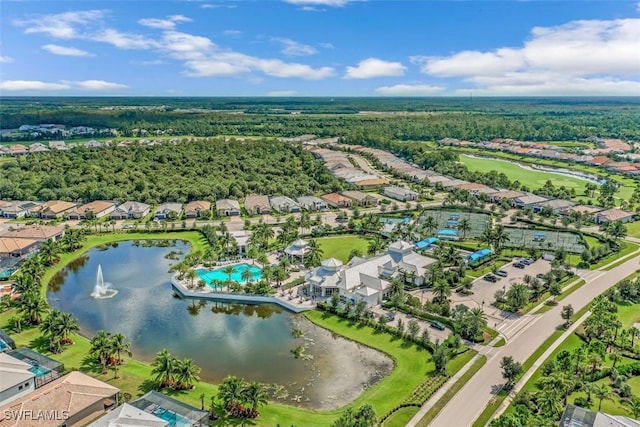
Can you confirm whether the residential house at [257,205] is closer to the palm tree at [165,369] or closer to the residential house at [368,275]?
the residential house at [368,275]

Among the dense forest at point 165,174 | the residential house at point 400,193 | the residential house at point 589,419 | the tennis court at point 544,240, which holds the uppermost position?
the dense forest at point 165,174

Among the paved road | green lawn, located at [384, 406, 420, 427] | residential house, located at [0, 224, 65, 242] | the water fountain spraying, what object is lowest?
green lawn, located at [384, 406, 420, 427]

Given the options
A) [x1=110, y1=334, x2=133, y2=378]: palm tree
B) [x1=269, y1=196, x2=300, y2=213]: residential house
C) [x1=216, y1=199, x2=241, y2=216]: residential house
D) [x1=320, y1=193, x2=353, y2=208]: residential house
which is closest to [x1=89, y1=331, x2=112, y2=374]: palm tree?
[x1=110, y1=334, x2=133, y2=378]: palm tree

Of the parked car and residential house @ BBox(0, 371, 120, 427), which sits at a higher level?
residential house @ BBox(0, 371, 120, 427)

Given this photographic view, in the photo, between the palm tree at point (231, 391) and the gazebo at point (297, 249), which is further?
the gazebo at point (297, 249)

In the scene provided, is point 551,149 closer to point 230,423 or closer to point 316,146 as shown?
point 316,146

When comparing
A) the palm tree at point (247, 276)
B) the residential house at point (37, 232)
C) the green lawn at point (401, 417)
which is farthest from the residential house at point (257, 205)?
the green lawn at point (401, 417)

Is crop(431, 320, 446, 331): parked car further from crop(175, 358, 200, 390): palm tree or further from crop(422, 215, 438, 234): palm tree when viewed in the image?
crop(422, 215, 438, 234): palm tree
